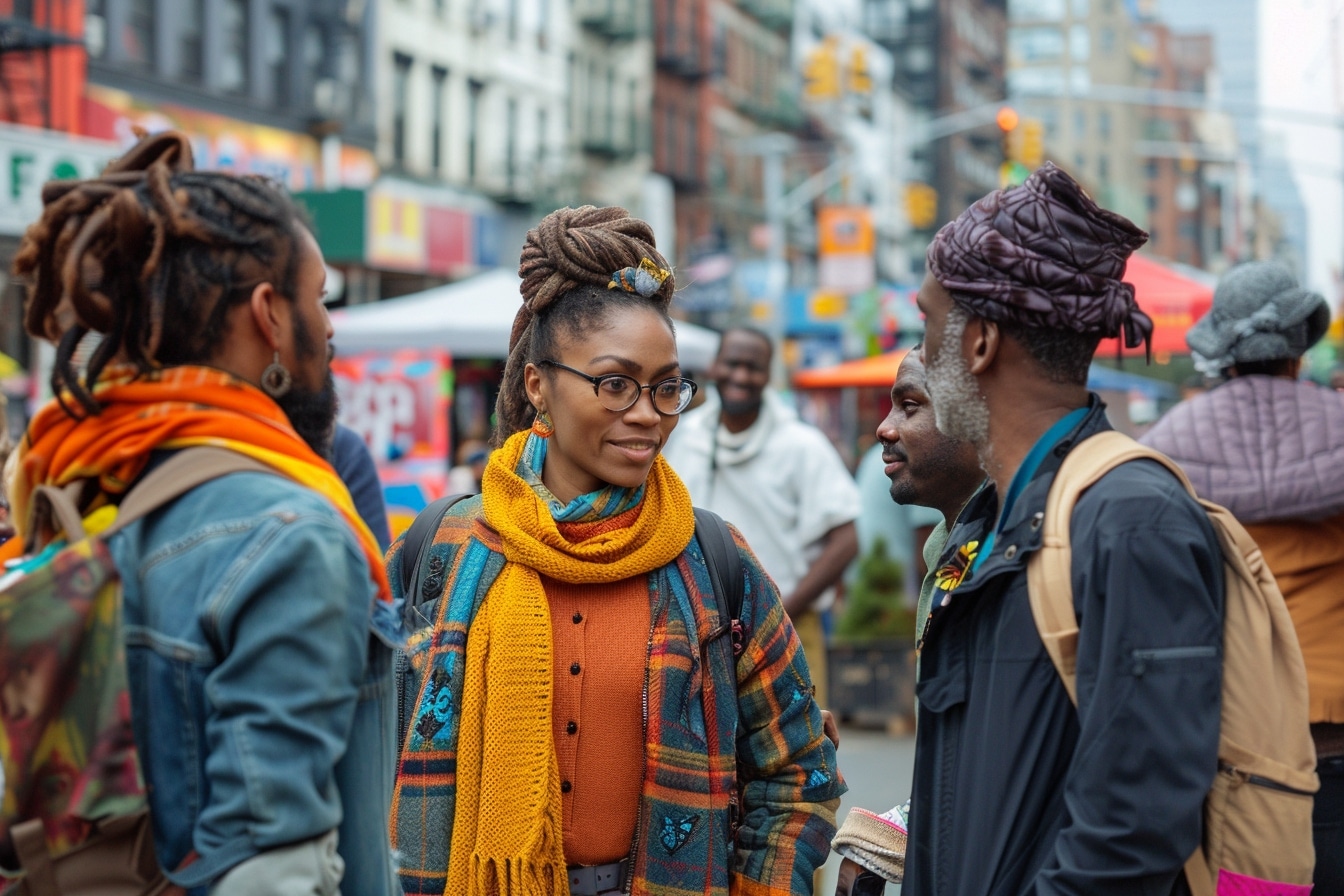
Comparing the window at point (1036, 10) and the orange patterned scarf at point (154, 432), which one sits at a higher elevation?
the window at point (1036, 10)

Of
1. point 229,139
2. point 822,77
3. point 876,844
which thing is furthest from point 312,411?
point 822,77

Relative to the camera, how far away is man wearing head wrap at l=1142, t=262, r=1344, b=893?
144 inches

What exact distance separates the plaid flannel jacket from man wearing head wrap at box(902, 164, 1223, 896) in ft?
1.42

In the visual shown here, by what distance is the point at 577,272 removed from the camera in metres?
3.08

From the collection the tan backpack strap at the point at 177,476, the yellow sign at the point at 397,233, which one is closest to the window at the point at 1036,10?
the yellow sign at the point at 397,233

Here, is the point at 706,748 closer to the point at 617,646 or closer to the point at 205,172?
the point at 617,646

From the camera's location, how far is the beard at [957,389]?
2484mm

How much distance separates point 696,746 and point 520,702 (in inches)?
13.2

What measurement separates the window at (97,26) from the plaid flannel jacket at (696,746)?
2194 cm

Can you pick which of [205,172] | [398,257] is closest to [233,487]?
[205,172]

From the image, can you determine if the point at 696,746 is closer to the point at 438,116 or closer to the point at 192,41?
the point at 192,41

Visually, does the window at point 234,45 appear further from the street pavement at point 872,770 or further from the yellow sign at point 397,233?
the street pavement at point 872,770

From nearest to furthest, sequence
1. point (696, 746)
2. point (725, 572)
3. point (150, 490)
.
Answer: point (150, 490), point (696, 746), point (725, 572)

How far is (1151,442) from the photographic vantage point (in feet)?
13.5
